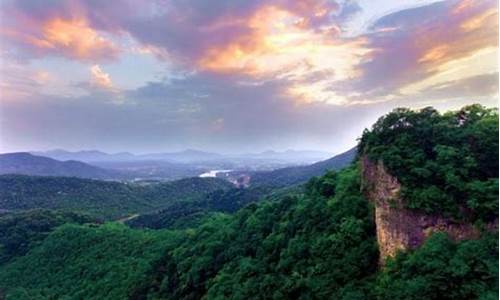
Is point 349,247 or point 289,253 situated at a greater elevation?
point 349,247

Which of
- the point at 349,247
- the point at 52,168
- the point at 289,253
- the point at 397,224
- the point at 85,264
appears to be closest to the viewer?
the point at 397,224

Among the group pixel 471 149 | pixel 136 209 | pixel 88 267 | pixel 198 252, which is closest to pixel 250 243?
pixel 198 252

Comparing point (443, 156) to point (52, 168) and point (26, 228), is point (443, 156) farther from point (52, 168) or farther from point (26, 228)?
point (52, 168)

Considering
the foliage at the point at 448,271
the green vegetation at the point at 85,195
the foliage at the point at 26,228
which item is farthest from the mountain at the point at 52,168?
the foliage at the point at 448,271

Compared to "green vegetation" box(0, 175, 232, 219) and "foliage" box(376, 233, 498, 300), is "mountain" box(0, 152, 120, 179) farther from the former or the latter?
"foliage" box(376, 233, 498, 300)

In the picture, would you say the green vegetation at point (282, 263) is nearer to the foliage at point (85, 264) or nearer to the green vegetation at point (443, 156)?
the foliage at point (85, 264)

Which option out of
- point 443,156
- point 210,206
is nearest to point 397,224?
point 443,156

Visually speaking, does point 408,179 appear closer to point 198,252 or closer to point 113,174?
point 198,252
